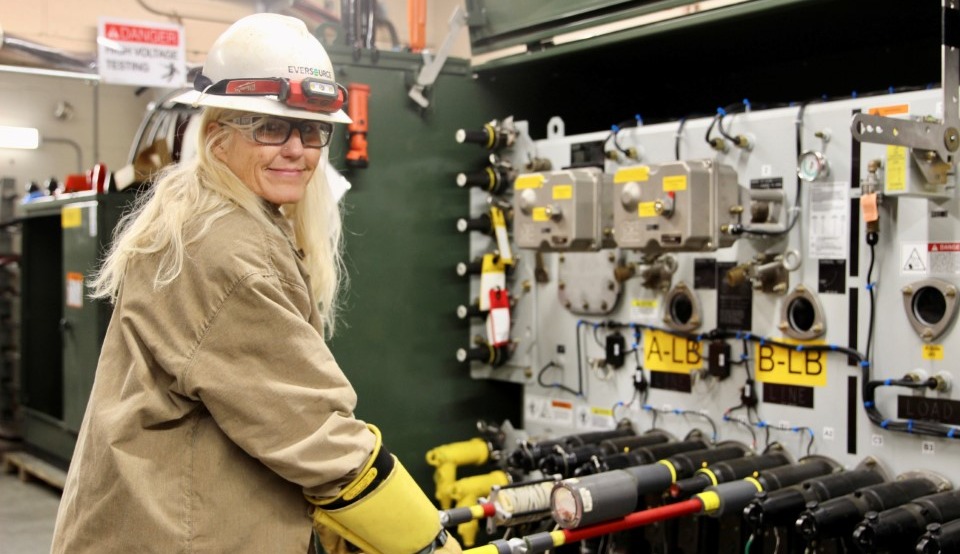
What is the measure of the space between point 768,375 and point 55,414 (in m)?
4.03

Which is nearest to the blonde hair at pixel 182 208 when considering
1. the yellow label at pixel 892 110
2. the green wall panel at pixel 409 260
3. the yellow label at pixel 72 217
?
the green wall panel at pixel 409 260

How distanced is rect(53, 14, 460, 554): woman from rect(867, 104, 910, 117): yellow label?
136 cm

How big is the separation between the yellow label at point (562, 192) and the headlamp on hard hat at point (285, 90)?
1.01 m

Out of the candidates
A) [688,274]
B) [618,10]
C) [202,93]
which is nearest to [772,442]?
[688,274]

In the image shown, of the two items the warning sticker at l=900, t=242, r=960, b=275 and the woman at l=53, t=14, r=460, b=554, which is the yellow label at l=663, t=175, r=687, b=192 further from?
the woman at l=53, t=14, r=460, b=554

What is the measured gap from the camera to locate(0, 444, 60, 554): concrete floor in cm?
387

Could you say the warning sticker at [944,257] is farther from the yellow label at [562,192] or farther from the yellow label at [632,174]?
the yellow label at [562,192]

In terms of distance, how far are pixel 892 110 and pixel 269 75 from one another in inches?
56.1

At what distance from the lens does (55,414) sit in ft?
16.7

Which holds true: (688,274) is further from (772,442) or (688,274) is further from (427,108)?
(427,108)

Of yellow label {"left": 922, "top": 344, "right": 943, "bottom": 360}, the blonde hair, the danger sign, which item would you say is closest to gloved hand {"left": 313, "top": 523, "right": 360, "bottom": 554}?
the blonde hair

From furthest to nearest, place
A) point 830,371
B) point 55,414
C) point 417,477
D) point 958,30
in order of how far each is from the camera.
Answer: point 55,414
point 417,477
point 830,371
point 958,30

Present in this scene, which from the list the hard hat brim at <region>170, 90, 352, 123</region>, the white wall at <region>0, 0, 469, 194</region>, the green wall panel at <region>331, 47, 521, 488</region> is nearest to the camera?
the hard hat brim at <region>170, 90, 352, 123</region>

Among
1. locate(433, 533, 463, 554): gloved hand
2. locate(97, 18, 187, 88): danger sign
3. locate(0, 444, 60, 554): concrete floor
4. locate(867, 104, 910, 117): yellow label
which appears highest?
locate(97, 18, 187, 88): danger sign
